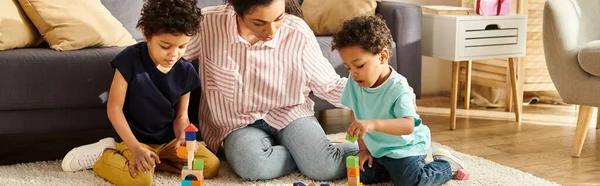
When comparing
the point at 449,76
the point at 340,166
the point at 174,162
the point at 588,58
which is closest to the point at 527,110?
the point at 449,76

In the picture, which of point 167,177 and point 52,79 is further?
point 52,79

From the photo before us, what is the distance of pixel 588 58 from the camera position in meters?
2.88

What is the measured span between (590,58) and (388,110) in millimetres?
933

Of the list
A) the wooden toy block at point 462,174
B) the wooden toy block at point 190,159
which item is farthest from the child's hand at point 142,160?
the wooden toy block at point 462,174

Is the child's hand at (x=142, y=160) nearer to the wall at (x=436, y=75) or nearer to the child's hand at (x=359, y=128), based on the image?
the child's hand at (x=359, y=128)

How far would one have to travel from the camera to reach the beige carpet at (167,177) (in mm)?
2504

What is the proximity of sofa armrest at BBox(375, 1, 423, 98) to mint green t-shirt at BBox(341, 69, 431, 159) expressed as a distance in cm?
88

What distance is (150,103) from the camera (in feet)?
8.37

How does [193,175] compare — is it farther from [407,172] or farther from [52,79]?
[52,79]

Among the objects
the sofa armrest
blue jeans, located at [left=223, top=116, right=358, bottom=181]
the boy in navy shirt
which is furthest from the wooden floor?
the boy in navy shirt

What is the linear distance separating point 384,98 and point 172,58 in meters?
0.63

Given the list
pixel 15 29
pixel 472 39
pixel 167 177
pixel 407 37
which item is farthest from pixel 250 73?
pixel 472 39

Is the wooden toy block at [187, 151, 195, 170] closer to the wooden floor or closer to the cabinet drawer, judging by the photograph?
the wooden floor

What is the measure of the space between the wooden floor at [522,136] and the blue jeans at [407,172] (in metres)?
0.43
